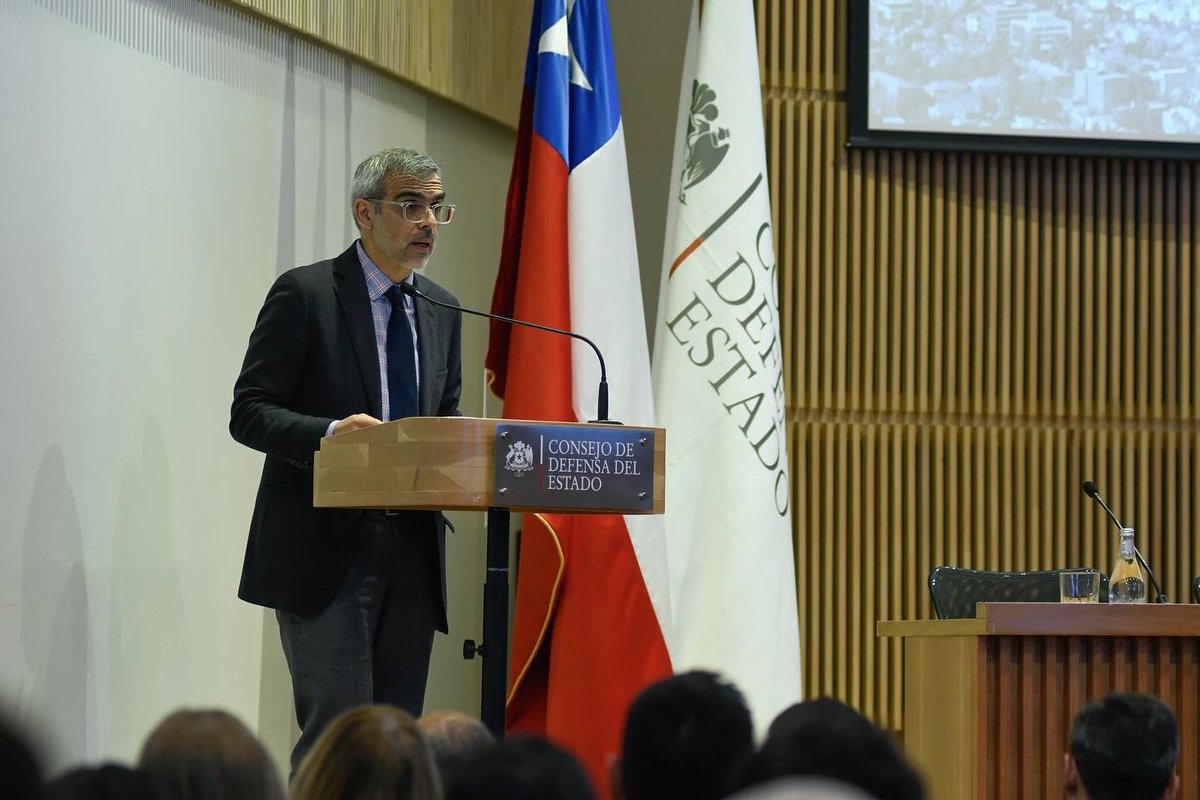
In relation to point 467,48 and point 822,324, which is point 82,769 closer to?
point 467,48

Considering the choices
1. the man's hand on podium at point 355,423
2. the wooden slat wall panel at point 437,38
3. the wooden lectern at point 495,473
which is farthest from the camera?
the wooden slat wall panel at point 437,38

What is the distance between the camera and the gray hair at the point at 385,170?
11.8 ft

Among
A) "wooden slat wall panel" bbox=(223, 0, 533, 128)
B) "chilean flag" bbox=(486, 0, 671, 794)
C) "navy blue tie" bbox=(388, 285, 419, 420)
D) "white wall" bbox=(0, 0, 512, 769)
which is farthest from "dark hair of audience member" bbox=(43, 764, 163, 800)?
"wooden slat wall panel" bbox=(223, 0, 533, 128)

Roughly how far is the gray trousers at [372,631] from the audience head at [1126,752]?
5.17 feet

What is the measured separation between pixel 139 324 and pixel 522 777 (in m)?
3.01

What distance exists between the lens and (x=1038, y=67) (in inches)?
244

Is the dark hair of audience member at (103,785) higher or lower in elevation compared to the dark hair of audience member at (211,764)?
higher

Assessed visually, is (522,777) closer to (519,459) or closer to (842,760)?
(842,760)

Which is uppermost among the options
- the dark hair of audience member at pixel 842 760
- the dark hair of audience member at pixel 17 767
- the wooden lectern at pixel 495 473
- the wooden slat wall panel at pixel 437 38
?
the wooden slat wall panel at pixel 437 38

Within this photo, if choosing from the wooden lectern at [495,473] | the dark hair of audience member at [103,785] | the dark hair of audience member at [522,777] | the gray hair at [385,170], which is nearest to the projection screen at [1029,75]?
the gray hair at [385,170]

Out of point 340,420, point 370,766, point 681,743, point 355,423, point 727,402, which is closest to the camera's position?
point 370,766

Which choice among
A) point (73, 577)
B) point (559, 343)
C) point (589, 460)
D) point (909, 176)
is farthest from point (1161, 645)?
point (909, 176)

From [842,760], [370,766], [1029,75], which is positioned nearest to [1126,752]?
[842,760]

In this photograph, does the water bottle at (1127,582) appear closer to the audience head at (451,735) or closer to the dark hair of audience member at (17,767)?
the audience head at (451,735)
